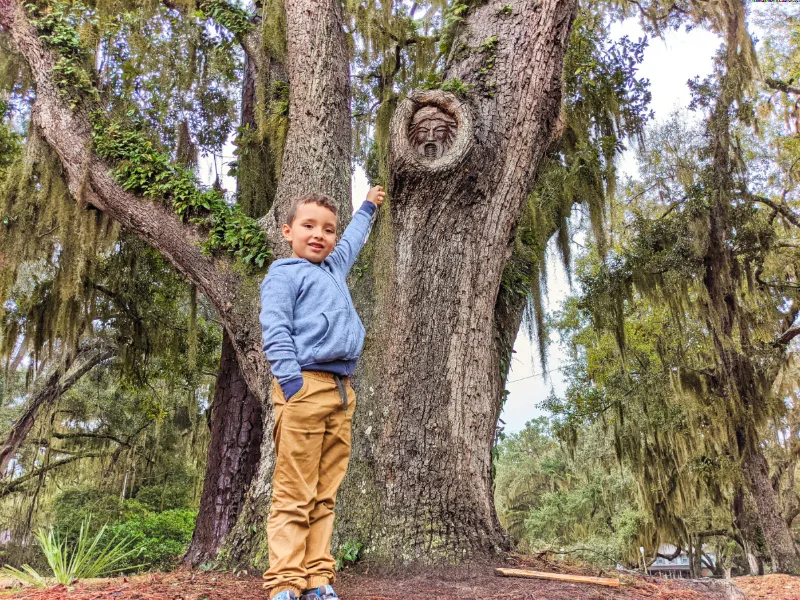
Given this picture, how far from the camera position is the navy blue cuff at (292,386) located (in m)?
2.11

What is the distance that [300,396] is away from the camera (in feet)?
7.07

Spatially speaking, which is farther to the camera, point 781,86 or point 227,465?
point 781,86

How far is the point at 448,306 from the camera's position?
10.8 feet

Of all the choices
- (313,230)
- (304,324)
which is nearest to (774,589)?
(304,324)

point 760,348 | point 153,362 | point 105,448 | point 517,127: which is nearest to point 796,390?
point 760,348

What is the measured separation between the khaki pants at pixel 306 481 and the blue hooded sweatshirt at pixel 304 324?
0.24ft

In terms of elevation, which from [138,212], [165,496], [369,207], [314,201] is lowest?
[165,496]

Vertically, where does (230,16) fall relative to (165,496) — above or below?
above


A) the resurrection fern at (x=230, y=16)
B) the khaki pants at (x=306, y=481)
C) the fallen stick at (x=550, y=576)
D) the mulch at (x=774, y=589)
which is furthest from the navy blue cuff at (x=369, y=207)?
the resurrection fern at (x=230, y=16)

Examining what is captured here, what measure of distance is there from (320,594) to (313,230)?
4.68 feet

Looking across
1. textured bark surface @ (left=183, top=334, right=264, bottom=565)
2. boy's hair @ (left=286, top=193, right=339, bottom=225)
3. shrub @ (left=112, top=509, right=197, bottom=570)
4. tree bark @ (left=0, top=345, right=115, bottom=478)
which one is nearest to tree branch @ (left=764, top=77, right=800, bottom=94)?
textured bark surface @ (left=183, top=334, right=264, bottom=565)

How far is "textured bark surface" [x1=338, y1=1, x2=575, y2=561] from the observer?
9.68ft

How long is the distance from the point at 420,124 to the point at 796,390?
1185 centimetres

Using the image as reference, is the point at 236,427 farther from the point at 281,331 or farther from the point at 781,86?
the point at 781,86
